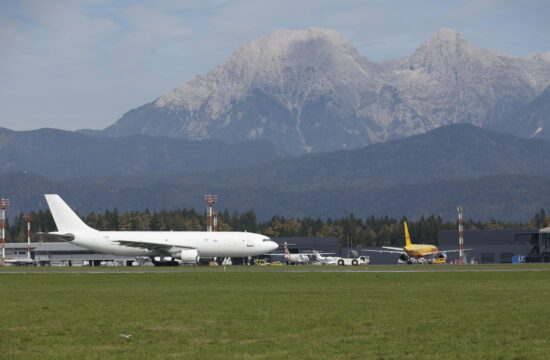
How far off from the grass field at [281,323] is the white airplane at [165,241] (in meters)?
59.8

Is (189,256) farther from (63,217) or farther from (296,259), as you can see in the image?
(296,259)

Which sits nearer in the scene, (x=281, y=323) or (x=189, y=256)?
(x=281, y=323)

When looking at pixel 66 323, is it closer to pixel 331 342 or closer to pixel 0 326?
pixel 0 326

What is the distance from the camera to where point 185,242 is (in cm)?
12406

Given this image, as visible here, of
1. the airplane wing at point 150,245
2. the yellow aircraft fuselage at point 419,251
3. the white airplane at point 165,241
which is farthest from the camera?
the yellow aircraft fuselage at point 419,251

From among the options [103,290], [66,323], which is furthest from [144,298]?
[66,323]

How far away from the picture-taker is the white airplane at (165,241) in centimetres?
12369

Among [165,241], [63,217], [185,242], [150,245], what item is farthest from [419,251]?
[63,217]

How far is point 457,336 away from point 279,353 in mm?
7223

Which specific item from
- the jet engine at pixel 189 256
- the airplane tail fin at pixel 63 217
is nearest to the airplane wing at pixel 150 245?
the jet engine at pixel 189 256

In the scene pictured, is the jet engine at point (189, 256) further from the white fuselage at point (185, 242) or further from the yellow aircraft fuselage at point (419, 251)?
the yellow aircraft fuselage at point (419, 251)

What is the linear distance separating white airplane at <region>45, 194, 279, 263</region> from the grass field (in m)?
59.8

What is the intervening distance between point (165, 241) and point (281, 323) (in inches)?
3399

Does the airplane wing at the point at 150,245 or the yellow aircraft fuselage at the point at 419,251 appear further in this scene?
the yellow aircraft fuselage at the point at 419,251
